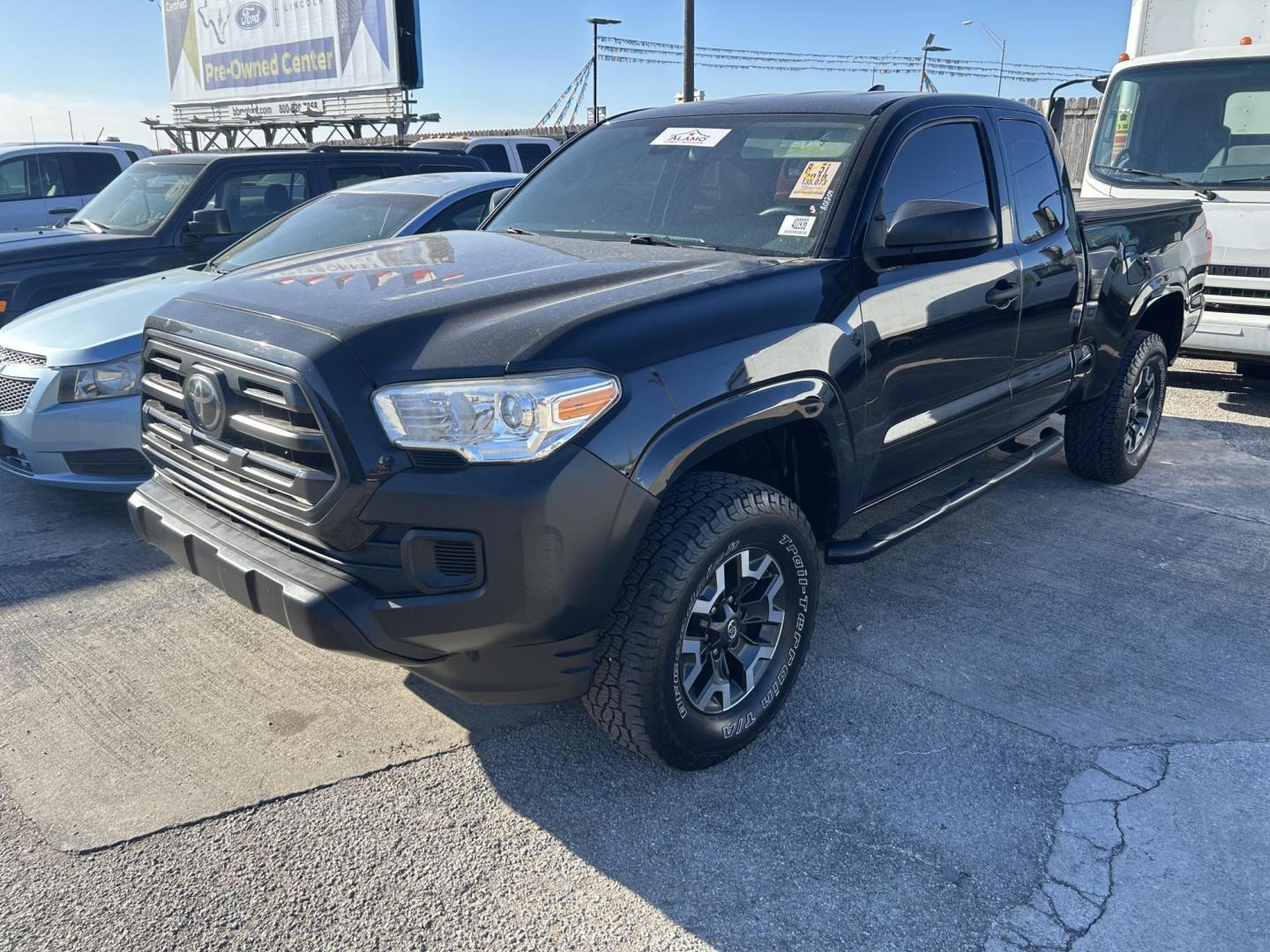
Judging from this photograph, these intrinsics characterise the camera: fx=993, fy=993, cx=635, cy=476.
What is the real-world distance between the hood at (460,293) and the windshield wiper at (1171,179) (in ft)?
18.4

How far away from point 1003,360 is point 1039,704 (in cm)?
143

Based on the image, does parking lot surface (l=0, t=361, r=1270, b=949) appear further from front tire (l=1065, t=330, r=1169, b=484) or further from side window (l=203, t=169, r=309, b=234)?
side window (l=203, t=169, r=309, b=234)

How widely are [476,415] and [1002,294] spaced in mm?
2469

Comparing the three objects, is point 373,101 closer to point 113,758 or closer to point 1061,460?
point 1061,460

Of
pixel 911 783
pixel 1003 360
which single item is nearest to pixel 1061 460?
pixel 1003 360

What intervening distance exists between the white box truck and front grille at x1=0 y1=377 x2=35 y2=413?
7523 millimetres

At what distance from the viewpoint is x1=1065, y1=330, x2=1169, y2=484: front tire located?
5.27m

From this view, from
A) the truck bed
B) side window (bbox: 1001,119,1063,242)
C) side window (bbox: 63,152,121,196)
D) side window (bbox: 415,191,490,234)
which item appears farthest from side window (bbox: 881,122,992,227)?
side window (bbox: 63,152,121,196)

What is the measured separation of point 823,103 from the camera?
3.74 m

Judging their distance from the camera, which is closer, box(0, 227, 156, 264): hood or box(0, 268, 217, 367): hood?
box(0, 268, 217, 367): hood

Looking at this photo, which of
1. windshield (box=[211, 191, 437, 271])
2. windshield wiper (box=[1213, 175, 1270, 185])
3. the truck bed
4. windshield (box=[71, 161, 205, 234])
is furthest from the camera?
windshield wiper (box=[1213, 175, 1270, 185])

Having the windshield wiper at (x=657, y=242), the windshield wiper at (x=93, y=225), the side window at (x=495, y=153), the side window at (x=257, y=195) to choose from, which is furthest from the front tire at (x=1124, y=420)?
the side window at (x=495, y=153)

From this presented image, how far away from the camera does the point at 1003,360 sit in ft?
13.3

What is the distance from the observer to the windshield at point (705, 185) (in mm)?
3434
